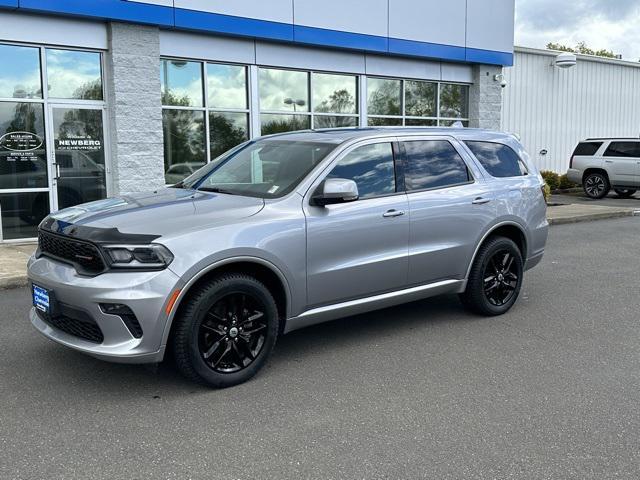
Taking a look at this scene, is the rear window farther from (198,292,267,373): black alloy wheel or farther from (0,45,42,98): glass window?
(198,292,267,373): black alloy wheel

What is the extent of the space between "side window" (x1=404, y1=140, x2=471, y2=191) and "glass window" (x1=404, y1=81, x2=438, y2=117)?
10.3m

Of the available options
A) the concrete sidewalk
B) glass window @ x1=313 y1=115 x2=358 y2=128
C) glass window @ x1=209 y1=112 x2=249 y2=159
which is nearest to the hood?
the concrete sidewalk

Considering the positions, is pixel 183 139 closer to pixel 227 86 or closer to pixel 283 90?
pixel 227 86

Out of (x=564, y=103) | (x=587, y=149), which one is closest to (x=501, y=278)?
(x=587, y=149)

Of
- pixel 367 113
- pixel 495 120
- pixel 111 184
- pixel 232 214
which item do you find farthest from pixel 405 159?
pixel 495 120

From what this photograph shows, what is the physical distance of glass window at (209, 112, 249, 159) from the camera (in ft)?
41.3

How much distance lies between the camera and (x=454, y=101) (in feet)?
55.2

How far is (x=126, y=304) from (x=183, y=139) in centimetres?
884

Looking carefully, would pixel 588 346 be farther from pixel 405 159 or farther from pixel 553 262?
pixel 553 262

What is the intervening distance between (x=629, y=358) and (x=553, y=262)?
4.28 metres

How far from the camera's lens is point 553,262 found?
908 cm

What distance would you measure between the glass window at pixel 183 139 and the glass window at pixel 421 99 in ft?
19.1

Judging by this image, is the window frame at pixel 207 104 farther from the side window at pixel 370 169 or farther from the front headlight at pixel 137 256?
the front headlight at pixel 137 256

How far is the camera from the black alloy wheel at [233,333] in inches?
167
